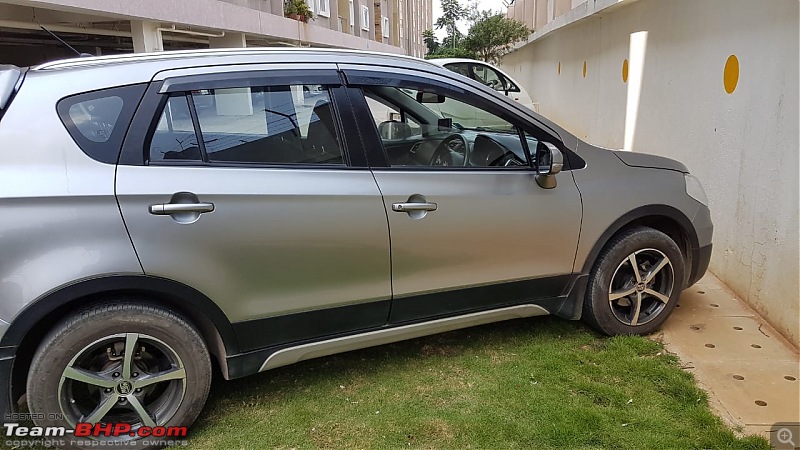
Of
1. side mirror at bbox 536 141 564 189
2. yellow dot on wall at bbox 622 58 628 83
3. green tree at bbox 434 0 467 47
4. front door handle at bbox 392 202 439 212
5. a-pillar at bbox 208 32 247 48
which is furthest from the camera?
green tree at bbox 434 0 467 47

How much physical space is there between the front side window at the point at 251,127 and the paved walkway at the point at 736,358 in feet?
8.05

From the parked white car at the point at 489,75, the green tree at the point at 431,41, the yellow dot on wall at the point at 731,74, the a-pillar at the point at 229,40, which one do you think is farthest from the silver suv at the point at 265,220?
Result: the green tree at the point at 431,41

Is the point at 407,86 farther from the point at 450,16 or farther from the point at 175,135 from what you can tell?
the point at 450,16

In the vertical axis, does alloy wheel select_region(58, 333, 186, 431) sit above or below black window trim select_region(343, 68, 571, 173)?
below

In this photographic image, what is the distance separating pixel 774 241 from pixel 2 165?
4.43m

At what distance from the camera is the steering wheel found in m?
3.15

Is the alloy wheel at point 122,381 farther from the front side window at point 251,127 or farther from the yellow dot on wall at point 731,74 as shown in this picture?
the yellow dot on wall at point 731,74

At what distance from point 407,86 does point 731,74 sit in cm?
287

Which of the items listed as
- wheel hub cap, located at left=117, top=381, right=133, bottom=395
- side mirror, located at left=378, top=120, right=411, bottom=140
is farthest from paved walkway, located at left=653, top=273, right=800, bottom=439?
wheel hub cap, located at left=117, top=381, right=133, bottom=395

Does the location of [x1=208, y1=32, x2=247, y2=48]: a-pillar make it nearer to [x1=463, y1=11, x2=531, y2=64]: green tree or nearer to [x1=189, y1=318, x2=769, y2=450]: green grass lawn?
[x1=189, y1=318, x2=769, y2=450]: green grass lawn

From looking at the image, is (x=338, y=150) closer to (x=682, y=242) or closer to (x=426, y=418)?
(x=426, y=418)

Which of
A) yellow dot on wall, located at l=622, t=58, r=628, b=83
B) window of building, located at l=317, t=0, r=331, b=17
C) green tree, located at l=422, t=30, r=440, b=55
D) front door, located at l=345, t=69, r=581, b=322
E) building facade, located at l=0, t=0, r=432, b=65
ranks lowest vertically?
front door, located at l=345, t=69, r=581, b=322

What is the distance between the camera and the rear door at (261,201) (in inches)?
93.4

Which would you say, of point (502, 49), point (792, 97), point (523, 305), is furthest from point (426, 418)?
point (502, 49)
